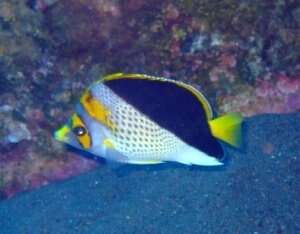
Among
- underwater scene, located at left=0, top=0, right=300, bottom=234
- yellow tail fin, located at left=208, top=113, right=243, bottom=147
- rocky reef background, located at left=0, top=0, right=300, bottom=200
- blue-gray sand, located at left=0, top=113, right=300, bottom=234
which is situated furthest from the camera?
rocky reef background, located at left=0, top=0, right=300, bottom=200

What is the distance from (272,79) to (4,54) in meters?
2.63

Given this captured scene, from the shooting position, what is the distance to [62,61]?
14.2 ft

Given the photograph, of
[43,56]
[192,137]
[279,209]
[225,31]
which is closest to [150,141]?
[192,137]

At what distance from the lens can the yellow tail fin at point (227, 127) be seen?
7.59 feet

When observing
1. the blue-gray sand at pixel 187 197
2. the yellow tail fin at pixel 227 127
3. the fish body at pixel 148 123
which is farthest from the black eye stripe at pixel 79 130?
the blue-gray sand at pixel 187 197

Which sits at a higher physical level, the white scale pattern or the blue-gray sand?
the white scale pattern

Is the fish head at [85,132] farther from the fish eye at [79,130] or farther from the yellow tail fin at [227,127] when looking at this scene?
the yellow tail fin at [227,127]

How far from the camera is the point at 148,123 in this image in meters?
2.45

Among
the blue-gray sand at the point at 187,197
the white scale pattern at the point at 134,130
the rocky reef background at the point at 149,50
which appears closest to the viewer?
the white scale pattern at the point at 134,130

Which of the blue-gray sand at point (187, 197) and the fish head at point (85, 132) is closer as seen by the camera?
the fish head at point (85, 132)

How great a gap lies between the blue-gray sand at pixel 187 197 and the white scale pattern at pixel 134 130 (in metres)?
1.24

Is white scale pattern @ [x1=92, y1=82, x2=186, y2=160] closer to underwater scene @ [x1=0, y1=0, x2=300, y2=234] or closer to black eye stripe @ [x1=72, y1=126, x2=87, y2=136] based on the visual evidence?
black eye stripe @ [x1=72, y1=126, x2=87, y2=136]

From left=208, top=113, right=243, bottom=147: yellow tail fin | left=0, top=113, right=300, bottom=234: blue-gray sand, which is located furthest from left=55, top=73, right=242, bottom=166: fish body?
left=0, top=113, right=300, bottom=234: blue-gray sand

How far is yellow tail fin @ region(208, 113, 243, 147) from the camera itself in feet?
7.59
